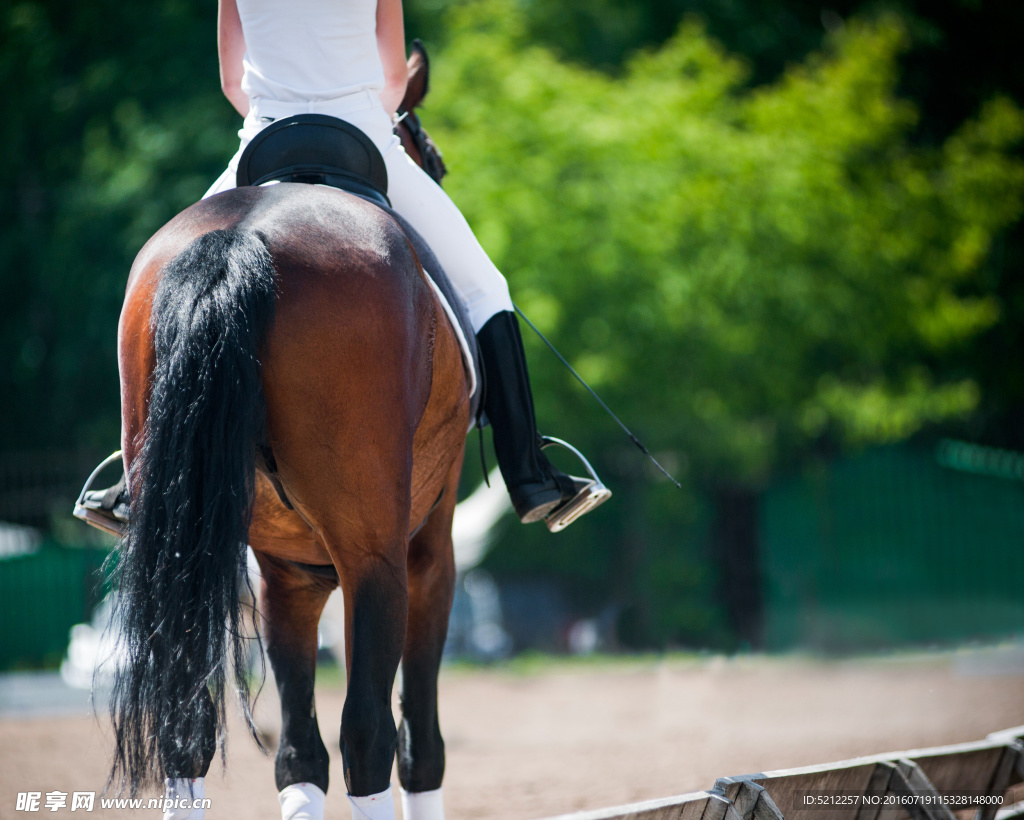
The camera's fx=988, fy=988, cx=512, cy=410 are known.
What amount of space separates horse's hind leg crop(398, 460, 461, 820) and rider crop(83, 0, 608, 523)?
0.92 feet

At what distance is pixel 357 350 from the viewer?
2.43 metres

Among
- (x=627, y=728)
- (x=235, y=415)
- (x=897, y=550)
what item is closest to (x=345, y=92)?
(x=235, y=415)

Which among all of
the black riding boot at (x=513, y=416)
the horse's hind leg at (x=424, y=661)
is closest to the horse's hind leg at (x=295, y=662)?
the horse's hind leg at (x=424, y=661)

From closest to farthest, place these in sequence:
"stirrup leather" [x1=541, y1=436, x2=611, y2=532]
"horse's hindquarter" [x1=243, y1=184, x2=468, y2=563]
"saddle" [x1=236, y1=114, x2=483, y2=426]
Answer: "horse's hindquarter" [x1=243, y1=184, x2=468, y2=563] → "saddle" [x1=236, y1=114, x2=483, y2=426] → "stirrup leather" [x1=541, y1=436, x2=611, y2=532]

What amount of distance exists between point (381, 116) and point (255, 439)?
1354mm

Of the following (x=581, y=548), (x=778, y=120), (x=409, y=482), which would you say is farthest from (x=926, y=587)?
(x=409, y=482)

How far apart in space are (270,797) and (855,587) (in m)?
9.07

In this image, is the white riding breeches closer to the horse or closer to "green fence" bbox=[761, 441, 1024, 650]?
the horse

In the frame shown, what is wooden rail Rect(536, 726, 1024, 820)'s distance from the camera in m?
2.87

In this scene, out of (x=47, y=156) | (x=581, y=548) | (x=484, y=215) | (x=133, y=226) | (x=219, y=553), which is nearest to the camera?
(x=219, y=553)

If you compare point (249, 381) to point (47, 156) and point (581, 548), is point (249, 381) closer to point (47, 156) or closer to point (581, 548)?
point (581, 548)

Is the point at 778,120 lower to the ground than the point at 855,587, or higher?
higher

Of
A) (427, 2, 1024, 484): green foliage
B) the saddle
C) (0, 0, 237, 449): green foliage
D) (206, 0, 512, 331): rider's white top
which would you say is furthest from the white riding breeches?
(0, 0, 237, 449): green foliage

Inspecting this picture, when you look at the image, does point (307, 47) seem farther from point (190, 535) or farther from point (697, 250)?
point (697, 250)
